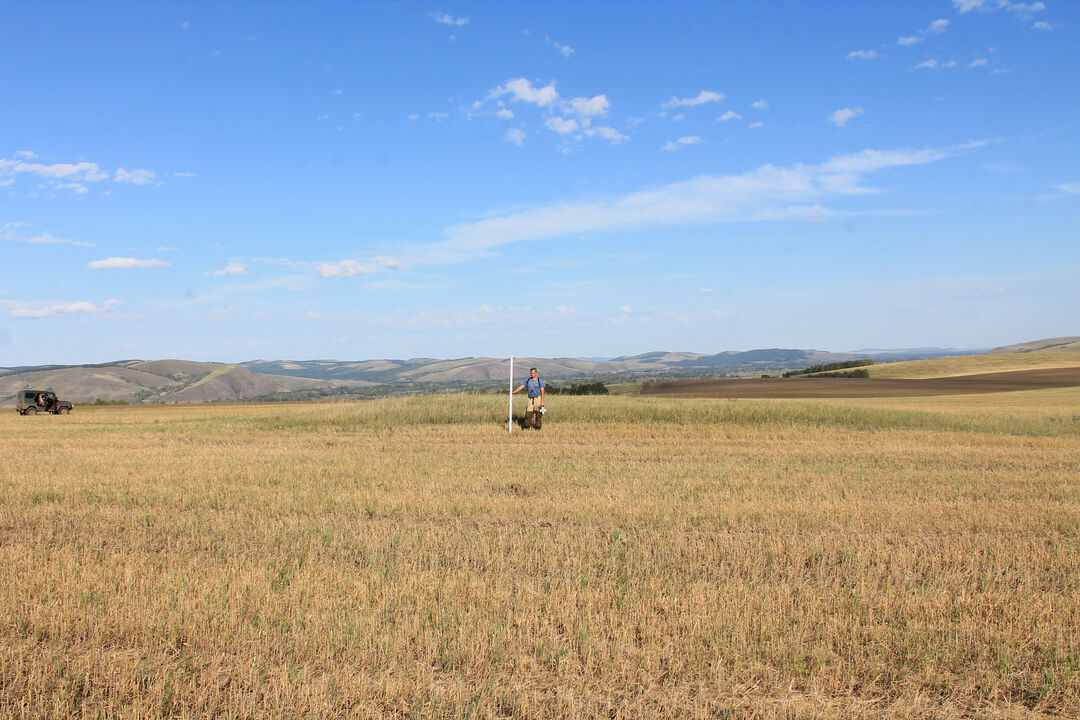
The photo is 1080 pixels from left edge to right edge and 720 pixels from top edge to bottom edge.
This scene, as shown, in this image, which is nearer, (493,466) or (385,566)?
(385,566)

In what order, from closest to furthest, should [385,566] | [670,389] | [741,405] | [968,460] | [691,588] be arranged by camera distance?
[691,588] < [385,566] < [968,460] < [741,405] < [670,389]

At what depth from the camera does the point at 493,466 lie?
15.8m

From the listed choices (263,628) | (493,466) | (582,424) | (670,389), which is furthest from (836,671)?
(670,389)

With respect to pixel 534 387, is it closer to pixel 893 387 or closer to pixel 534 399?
pixel 534 399

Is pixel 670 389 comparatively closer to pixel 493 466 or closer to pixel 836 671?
pixel 493 466

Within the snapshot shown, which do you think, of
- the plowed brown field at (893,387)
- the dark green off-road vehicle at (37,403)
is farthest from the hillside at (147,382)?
the plowed brown field at (893,387)

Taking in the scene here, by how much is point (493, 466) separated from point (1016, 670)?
1143 cm

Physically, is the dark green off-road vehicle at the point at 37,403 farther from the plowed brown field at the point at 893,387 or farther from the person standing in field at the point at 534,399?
the plowed brown field at the point at 893,387

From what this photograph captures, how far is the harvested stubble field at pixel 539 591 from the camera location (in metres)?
4.93

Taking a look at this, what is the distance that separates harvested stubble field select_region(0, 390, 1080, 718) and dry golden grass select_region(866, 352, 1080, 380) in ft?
224

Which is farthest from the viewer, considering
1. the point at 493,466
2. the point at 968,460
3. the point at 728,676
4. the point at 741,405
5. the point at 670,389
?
the point at 670,389

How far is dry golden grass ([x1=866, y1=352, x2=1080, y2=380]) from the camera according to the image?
76.0 m

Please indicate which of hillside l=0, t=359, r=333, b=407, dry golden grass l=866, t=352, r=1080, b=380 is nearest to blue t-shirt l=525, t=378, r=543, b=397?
dry golden grass l=866, t=352, r=1080, b=380

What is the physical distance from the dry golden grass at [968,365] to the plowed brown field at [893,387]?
6.57 metres
